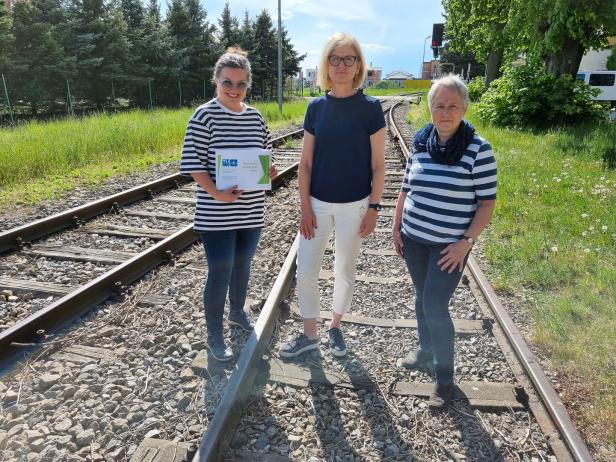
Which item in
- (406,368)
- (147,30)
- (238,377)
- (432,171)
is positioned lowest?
(406,368)

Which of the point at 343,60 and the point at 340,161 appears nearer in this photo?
the point at 343,60

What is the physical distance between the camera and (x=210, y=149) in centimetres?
293

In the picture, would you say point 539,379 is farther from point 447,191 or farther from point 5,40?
point 5,40

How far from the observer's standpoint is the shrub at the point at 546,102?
14.8 m

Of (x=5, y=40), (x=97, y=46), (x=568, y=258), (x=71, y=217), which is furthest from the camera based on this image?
(x=97, y=46)

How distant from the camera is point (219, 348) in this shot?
3271 mm

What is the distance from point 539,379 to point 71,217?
5.50 meters

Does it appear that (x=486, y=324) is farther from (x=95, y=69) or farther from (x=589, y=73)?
(x=589, y=73)

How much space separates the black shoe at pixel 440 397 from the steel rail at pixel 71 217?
458 centimetres

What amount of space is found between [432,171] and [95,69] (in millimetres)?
27743

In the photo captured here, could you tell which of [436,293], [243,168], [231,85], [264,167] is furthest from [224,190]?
[436,293]

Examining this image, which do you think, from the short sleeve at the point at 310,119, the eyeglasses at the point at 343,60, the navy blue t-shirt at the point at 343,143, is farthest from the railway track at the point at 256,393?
the eyeglasses at the point at 343,60

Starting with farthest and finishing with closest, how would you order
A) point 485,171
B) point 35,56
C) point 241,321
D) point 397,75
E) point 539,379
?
point 397,75 < point 35,56 < point 241,321 < point 539,379 < point 485,171

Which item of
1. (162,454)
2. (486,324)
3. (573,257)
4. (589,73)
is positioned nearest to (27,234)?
(162,454)
